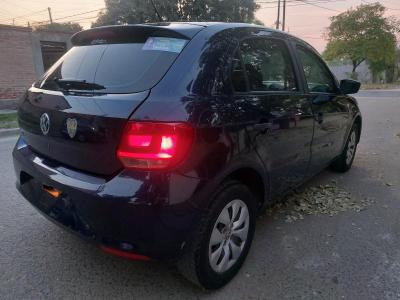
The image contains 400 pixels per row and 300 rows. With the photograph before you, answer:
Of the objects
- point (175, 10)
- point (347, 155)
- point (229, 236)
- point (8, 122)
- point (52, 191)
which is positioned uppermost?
point (175, 10)

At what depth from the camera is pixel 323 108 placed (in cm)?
354

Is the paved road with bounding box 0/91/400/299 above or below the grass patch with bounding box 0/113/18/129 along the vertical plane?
above

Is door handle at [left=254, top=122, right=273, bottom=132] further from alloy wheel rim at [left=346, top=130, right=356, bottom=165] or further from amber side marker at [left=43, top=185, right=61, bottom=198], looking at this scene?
alloy wheel rim at [left=346, top=130, right=356, bottom=165]

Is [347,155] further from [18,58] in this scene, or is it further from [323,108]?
[18,58]

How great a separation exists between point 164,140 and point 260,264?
1356mm

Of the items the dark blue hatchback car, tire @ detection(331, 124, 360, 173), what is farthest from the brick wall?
tire @ detection(331, 124, 360, 173)

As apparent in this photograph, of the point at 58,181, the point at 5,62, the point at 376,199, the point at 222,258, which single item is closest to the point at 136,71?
the point at 58,181

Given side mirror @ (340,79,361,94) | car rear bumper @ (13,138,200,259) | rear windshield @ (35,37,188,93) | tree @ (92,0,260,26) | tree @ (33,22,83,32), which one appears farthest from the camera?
tree @ (92,0,260,26)

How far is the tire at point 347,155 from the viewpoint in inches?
184

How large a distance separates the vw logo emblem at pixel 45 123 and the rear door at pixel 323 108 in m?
2.18

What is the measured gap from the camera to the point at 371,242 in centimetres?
303

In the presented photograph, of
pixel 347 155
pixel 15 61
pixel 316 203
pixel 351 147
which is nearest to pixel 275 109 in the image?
pixel 316 203

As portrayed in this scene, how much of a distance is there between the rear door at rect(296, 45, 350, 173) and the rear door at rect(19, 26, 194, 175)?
1593 millimetres

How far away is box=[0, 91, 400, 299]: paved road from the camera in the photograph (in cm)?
238
